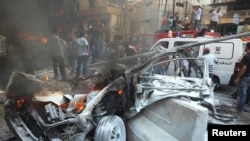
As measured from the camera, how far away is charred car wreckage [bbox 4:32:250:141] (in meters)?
2.45

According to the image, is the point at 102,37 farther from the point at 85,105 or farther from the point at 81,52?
the point at 85,105

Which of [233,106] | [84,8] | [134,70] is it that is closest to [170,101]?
[134,70]

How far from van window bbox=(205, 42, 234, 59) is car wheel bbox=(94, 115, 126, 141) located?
513cm

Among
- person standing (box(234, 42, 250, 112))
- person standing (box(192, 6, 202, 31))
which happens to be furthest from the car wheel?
person standing (box(192, 6, 202, 31))

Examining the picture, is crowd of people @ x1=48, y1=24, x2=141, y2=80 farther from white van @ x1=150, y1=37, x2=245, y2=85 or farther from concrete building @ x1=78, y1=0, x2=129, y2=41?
white van @ x1=150, y1=37, x2=245, y2=85

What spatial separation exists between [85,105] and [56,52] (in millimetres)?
2112

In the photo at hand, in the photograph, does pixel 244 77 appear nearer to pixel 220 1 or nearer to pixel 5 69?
pixel 5 69

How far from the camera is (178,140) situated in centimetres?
276

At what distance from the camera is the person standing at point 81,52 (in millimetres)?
4570

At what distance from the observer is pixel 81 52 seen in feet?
17.9

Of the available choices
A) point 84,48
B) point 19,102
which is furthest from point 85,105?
point 84,48

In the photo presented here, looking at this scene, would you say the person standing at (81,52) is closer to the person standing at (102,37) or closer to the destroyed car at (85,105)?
the person standing at (102,37)

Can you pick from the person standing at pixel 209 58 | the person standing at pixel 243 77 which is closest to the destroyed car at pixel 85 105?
the person standing at pixel 243 77

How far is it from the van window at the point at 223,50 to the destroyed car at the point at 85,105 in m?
3.97
